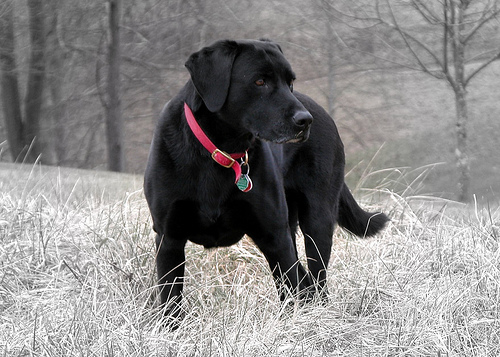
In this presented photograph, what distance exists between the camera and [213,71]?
105 inches

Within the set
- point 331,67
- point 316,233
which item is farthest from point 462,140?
point 316,233

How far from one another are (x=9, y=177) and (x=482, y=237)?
14.1 feet

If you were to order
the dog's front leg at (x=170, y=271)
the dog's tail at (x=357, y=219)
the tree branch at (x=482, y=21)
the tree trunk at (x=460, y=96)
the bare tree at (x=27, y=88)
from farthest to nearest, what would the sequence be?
1. the bare tree at (x=27, y=88)
2. the tree trunk at (x=460, y=96)
3. the tree branch at (x=482, y=21)
4. the dog's tail at (x=357, y=219)
5. the dog's front leg at (x=170, y=271)

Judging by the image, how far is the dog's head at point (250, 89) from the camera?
261cm

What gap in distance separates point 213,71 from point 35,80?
7204 millimetres

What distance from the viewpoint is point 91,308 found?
271cm

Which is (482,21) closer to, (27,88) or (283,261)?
(283,261)

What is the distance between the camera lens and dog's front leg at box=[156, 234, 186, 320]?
9.36 ft

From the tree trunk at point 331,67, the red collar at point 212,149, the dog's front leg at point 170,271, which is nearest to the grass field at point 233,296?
the dog's front leg at point 170,271

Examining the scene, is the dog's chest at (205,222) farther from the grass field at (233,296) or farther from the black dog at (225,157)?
the grass field at (233,296)

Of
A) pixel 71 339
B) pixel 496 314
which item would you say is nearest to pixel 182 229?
pixel 71 339

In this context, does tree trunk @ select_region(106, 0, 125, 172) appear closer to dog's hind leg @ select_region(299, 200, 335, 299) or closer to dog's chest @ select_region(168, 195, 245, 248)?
dog's hind leg @ select_region(299, 200, 335, 299)

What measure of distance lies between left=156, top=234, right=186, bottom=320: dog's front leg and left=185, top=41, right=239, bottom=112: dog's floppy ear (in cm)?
68

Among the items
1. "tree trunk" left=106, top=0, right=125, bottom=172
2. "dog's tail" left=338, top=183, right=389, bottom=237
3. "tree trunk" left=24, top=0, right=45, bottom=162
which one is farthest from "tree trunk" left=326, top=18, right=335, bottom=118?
"dog's tail" left=338, top=183, right=389, bottom=237
